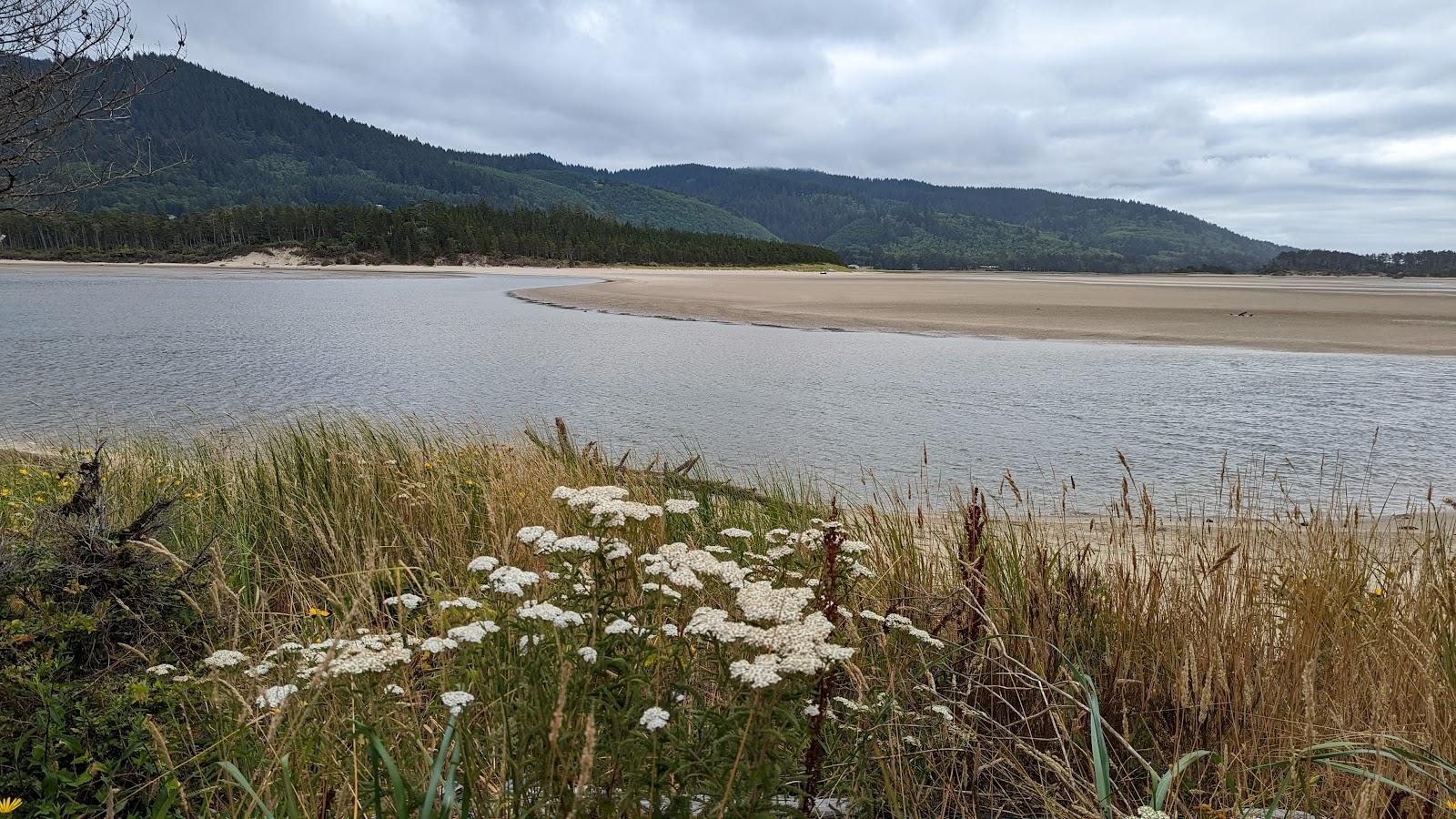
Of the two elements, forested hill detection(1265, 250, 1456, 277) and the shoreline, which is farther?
forested hill detection(1265, 250, 1456, 277)

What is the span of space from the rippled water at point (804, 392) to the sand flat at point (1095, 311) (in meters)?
3.19

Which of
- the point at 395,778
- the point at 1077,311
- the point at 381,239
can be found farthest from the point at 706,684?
the point at 381,239

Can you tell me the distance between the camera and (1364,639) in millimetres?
3520

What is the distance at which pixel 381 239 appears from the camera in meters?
105

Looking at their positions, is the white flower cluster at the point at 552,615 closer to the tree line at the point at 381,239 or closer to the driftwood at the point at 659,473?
the driftwood at the point at 659,473

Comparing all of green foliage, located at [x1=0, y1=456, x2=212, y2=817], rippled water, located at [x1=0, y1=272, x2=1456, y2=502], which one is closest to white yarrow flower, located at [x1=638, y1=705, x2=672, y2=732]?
green foliage, located at [x1=0, y1=456, x2=212, y2=817]

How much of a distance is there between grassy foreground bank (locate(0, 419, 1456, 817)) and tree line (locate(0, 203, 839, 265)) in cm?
10556

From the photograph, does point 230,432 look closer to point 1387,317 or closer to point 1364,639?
point 1364,639

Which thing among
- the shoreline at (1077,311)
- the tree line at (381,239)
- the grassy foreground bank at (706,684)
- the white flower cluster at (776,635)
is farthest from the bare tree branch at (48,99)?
the tree line at (381,239)

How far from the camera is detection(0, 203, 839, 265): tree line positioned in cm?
10388

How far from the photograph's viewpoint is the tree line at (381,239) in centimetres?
10388

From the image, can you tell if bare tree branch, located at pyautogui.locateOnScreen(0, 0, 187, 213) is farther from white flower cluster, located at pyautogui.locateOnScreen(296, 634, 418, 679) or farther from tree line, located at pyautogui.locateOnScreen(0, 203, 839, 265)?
tree line, located at pyautogui.locateOnScreen(0, 203, 839, 265)

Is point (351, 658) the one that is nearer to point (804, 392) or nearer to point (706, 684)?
point (706, 684)

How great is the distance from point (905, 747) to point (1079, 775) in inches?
24.5
